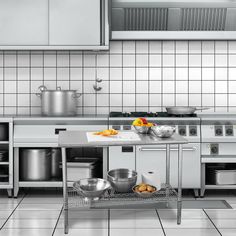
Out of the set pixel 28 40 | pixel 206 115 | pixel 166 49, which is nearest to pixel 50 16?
pixel 28 40

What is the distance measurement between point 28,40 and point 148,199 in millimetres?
2098

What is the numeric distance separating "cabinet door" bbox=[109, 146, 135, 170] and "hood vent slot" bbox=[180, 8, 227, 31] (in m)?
1.55

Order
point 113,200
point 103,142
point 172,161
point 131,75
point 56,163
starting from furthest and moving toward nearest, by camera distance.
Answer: point 131,75 < point 56,163 < point 172,161 < point 113,200 < point 103,142

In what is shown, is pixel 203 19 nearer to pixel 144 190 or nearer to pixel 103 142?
pixel 144 190

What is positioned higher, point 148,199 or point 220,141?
point 220,141

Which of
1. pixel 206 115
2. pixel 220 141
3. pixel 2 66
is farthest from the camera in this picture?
pixel 2 66

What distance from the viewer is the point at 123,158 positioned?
13.9 feet

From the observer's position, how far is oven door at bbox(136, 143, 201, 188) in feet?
13.8

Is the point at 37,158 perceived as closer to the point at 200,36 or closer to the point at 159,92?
the point at 159,92

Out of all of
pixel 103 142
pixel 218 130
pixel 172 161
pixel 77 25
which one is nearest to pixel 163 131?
pixel 103 142

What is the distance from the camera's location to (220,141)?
421 cm

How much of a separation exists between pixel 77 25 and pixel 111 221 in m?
2.03

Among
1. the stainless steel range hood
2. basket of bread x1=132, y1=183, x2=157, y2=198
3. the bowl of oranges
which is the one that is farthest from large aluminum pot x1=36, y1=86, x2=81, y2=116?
basket of bread x1=132, y1=183, x2=157, y2=198

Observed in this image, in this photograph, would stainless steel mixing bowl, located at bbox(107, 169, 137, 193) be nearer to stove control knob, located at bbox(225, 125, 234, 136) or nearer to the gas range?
the gas range
